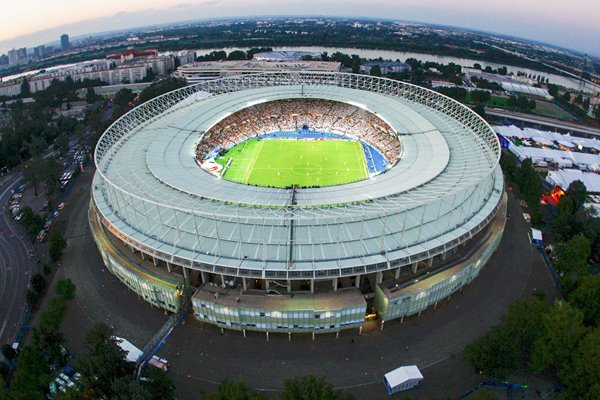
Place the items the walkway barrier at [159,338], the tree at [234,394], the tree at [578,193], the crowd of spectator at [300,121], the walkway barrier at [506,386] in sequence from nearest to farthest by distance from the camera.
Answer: the tree at [234,394], the walkway barrier at [506,386], the walkway barrier at [159,338], the tree at [578,193], the crowd of spectator at [300,121]

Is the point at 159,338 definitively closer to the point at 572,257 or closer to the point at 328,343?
the point at 328,343

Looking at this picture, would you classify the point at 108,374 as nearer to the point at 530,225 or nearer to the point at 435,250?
the point at 435,250

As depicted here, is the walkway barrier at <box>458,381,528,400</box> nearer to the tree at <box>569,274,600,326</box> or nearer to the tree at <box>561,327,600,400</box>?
the tree at <box>561,327,600,400</box>

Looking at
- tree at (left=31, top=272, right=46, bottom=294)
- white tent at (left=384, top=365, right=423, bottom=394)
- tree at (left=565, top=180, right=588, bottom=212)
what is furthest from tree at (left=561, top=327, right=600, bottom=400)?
tree at (left=31, top=272, right=46, bottom=294)

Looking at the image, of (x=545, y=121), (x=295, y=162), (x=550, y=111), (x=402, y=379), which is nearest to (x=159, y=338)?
(x=402, y=379)

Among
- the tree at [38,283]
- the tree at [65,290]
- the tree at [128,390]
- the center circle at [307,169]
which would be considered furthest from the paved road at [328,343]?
the center circle at [307,169]

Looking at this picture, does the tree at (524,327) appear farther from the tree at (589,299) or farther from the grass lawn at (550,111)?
the grass lawn at (550,111)
